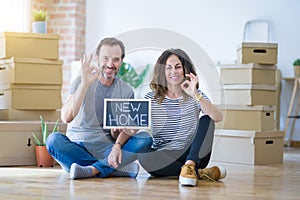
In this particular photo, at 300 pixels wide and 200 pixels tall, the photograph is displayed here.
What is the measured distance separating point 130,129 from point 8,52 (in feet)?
4.29

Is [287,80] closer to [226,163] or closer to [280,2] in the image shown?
[280,2]

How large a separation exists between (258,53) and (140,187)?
1666mm

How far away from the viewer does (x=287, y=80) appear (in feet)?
17.8

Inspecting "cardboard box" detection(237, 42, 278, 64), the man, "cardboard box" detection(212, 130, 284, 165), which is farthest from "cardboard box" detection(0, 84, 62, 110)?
"cardboard box" detection(237, 42, 278, 64)

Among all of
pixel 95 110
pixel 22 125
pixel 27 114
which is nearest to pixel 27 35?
pixel 27 114

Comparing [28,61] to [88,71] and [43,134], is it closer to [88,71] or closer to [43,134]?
[43,134]

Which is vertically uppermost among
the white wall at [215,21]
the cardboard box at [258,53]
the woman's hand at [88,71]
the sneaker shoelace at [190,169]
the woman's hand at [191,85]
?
the white wall at [215,21]

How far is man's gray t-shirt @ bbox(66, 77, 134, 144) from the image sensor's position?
2.83 m

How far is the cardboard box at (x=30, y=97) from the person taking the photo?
3.66 metres

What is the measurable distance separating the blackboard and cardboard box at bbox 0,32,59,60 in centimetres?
115

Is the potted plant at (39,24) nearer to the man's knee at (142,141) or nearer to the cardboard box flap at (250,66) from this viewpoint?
the cardboard box flap at (250,66)

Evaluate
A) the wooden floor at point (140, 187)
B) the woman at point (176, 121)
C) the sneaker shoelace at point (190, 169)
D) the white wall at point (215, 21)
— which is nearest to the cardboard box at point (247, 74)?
the wooden floor at point (140, 187)

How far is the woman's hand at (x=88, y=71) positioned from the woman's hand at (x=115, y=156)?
A: 337mm

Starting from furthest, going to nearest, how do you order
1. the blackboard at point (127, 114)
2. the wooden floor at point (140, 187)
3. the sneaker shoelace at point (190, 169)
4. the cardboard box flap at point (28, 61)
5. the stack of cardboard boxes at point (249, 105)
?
the stack of cardboard boxes at point (249, 105) < the cardboard box flap at point (28, 61) < the blackboard at point (127, 114) < the sneaker shoelace at point (190, 169) < the wooden floor at point (140, 187)
